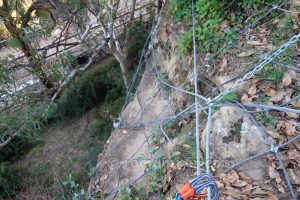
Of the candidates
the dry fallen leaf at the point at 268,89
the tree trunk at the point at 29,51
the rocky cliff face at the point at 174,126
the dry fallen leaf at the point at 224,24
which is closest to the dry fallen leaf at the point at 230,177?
the rocky cliff face at the point at 174,126

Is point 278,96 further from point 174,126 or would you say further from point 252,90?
point 174,126

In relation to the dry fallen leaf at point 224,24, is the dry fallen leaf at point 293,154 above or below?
below

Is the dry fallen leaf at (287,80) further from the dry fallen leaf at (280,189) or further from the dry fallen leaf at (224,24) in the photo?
the dry fallen leaf at (224,24)

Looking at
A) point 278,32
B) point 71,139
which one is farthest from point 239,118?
point 71,139

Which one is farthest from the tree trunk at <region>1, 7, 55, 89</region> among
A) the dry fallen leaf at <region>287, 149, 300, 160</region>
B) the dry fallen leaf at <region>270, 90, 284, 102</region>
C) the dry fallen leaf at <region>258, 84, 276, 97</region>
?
the dry fallen leaf at <region>287, 149, 300, 160</region>

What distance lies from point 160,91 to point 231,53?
144cm

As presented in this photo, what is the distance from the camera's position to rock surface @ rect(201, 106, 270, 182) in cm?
249

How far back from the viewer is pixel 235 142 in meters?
2.66

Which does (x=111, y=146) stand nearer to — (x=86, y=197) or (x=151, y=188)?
(x=86, y=197)

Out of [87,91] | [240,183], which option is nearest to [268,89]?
[240,183]

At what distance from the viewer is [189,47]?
3822mm

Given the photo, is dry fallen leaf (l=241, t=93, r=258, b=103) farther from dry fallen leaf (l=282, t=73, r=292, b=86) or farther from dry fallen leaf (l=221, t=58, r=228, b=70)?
→ dry fallen leaf (l=221, t=58, r=228, b=70)

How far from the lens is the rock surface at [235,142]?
8.17 ft

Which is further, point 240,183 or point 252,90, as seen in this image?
point 252,90
